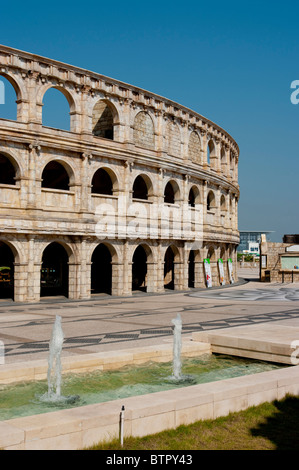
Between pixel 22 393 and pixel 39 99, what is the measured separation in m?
22.1

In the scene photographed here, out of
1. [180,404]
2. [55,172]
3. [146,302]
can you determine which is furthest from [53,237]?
[180,404]

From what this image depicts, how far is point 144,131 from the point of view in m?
35.2

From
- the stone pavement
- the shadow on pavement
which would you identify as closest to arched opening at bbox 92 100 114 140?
the stone pavement

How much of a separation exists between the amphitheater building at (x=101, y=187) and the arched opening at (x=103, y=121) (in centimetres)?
7

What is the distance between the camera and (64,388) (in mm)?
9211

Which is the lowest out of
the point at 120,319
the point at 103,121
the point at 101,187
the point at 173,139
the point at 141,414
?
the point at 120,319

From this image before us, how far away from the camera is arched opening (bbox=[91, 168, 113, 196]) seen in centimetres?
3688

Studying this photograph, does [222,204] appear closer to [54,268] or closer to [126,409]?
[54,268]

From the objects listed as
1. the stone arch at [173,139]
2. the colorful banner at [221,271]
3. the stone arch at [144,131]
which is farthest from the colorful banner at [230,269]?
the stone arch at [144,131]

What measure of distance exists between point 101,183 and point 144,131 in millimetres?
4713

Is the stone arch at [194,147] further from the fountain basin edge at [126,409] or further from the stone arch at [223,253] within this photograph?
the fountain basin edge at [126,409]

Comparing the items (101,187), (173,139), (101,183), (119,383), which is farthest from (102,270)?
(119,383)

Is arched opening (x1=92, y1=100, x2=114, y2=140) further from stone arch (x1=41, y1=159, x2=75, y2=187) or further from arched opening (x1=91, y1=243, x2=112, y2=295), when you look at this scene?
arched opening (x1=91, y1=243, x2=112, y2=295)

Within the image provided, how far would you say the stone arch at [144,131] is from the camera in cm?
3459
